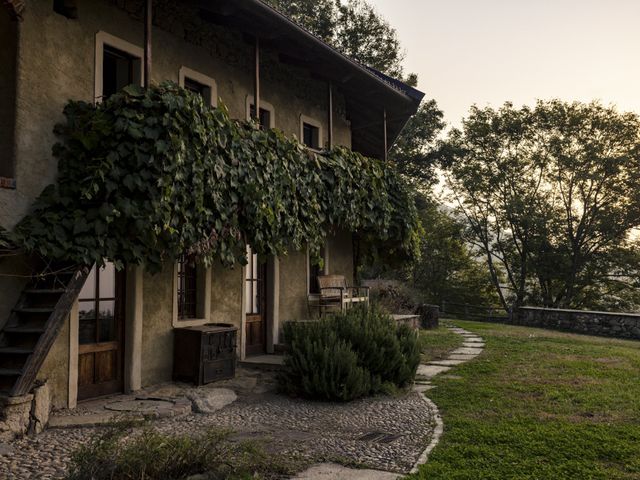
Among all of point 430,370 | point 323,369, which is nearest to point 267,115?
point 323,369

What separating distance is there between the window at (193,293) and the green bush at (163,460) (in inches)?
159

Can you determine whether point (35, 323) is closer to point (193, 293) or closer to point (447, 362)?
point (193, 293)

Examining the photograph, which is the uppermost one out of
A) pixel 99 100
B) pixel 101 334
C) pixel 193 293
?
pixel 99 100

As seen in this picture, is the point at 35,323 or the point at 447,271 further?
the point at 447,271

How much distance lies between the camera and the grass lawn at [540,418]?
14.0 ft

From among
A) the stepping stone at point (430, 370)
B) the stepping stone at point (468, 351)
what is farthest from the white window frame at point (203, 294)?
the stepping stone at point (468, 351)

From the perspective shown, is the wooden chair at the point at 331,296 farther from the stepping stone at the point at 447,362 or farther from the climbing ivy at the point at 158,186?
the climbing ivy at the point at 158,186

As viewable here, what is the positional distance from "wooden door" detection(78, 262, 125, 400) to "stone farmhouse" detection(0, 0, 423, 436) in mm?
14

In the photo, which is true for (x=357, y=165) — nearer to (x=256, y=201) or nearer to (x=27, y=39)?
(x=256, y=201)

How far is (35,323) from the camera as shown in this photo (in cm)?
557

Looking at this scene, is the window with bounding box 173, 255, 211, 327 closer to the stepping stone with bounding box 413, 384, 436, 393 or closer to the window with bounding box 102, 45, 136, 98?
the window with bounding box 102, 45, 136, 98

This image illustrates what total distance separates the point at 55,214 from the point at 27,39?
6.16ft

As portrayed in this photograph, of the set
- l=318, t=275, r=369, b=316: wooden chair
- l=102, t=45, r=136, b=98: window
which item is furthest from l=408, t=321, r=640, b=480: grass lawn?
l=102, t=45, r=136, b=98: window

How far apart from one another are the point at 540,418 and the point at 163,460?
3.96 m
